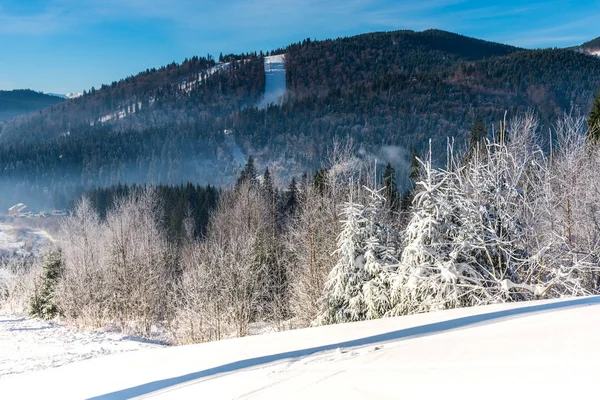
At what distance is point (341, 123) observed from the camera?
413ft

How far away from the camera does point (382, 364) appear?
487 centimetres

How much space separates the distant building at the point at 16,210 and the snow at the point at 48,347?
99131 mm

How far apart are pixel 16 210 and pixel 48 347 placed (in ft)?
358

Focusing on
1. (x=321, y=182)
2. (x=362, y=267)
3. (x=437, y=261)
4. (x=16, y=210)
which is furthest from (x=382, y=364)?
(x=16, y=210)

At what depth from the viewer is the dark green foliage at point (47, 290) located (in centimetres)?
2770

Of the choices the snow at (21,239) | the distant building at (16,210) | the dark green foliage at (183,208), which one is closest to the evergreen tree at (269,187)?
the dark green foliage at (183,208)

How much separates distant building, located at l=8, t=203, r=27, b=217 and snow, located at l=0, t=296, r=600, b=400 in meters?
117

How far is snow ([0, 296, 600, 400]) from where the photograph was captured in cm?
406

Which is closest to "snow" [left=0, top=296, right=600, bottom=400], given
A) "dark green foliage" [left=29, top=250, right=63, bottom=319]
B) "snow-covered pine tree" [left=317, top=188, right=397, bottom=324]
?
"snow-covered pine tree" [left=317, top=188, right=397, bottom=324]

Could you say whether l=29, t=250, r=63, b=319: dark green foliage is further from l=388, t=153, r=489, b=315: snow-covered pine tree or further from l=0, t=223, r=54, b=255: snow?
l=0, t=223, r=54, b=255: snow

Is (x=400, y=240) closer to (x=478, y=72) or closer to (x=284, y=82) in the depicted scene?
(x=478, y=72)

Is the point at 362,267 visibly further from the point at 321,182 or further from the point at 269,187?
the point at 269,187

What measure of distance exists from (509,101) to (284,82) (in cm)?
10215

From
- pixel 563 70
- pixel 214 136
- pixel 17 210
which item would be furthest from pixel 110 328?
pixel 563 70
